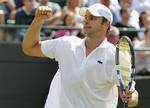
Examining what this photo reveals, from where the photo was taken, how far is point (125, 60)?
4621 mm

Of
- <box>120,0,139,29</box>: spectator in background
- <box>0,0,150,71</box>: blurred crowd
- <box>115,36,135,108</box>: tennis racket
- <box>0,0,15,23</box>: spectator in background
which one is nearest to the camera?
<box>115,36,135,108</box>: tennis racket

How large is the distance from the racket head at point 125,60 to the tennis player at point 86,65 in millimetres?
96

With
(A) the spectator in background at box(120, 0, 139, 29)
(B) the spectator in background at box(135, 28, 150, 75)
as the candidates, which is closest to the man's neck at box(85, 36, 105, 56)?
(B) the spectator in background at box(135, 28, 150, 75)

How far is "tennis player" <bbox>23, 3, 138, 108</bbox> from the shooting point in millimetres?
4609

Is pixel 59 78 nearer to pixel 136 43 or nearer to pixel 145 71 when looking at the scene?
pixel 145 71

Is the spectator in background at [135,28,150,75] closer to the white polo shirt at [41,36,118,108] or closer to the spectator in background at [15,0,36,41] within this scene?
the spectator in background at [15,0,36,41]

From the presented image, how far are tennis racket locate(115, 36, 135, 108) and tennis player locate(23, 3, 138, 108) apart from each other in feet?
0.32

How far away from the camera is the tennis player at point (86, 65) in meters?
4.61

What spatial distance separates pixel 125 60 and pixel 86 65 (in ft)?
1.11

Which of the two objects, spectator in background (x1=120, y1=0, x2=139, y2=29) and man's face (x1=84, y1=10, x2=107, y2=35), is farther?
spectator in background (x1=120, y1=0, x2=139, y2=29)

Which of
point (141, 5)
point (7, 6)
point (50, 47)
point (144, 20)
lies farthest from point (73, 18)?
point (50, 47)

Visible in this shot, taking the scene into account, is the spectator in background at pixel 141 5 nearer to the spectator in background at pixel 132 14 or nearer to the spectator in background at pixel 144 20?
the spectator in background at pixel 132 14

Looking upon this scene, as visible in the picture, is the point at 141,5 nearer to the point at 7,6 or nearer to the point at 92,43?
the point at 7,6

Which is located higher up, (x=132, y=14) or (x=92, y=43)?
(x=92, y=43)
